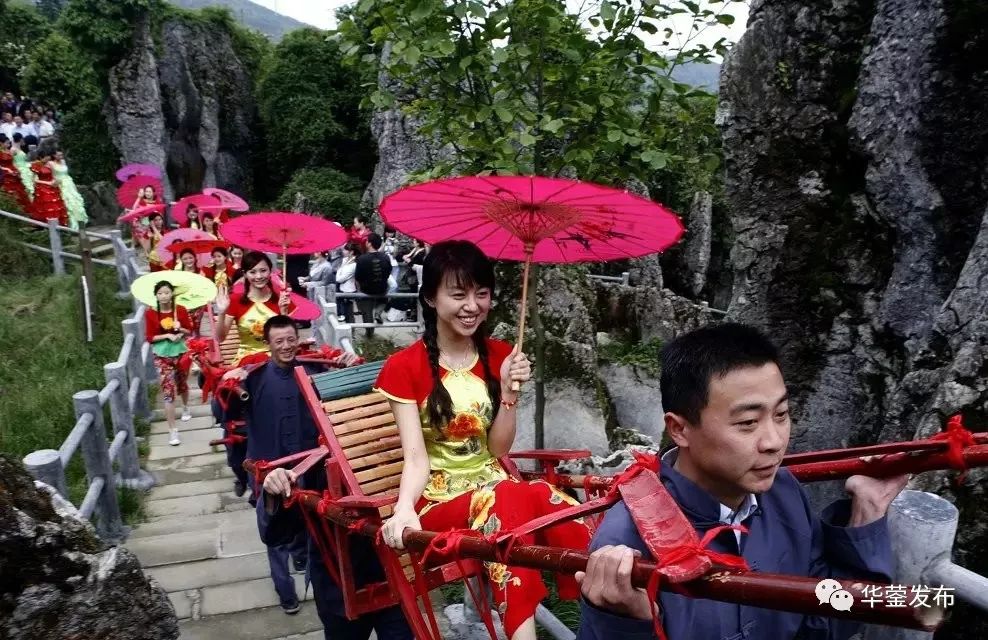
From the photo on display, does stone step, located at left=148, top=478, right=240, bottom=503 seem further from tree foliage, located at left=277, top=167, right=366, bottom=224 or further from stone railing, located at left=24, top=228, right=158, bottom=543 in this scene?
tree foliage, located at left=277, top=167, right=366, bottom=224

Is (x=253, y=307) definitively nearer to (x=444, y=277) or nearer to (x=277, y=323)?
(x=277, y=323)

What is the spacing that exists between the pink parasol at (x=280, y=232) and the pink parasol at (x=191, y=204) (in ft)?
24.2

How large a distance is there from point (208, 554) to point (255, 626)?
3.51 feet

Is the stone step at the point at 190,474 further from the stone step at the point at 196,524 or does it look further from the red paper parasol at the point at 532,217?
the red paper parasol at the point at 532,217

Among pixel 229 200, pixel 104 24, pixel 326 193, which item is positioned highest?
pixel 104 24

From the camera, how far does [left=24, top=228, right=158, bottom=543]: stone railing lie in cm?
365

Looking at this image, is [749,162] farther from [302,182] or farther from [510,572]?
[302,182]

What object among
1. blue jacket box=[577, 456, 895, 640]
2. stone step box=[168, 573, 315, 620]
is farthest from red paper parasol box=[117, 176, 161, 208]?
blue jacket box=[577, 456, 895, 640]

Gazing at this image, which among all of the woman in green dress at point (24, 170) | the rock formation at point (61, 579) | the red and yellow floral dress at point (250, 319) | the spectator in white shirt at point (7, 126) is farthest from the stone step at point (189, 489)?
the spectator in white shirt at point (7, 126)

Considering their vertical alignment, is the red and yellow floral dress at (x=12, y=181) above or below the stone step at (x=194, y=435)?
above

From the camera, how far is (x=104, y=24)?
63.5ft

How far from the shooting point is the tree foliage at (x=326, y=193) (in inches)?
805

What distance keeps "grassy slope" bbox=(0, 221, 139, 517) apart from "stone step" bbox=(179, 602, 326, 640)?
187cm

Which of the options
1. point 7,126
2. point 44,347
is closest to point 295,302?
point 44,347
